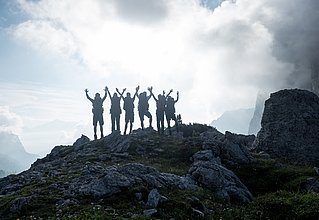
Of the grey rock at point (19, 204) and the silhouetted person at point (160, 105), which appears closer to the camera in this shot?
the grey rock at point (19, 204)

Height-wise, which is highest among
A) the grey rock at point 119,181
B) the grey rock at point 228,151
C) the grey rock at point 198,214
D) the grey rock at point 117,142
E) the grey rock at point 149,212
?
the grey rock at point 117,142

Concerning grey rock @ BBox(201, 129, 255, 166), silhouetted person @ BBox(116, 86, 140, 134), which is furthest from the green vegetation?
silhouetted person @ BBox(116, 86, 140, 134)

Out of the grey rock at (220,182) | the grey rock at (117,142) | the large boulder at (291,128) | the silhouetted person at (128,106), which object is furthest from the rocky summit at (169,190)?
the silhouetted person at (128,106)

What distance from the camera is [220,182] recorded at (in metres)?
21.9

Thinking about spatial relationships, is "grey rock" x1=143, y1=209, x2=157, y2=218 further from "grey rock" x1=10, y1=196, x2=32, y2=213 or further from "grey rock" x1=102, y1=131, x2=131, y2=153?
"grey rock" x1=102, y1=131, x2=131, y2=153

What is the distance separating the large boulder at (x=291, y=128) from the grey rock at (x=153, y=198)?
2078cm

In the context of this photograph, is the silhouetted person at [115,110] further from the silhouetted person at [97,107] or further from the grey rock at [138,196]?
the grey rock at [138,196]

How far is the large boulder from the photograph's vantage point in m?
35.3

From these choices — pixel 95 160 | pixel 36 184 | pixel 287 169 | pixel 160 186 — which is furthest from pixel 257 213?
pixel 95 160

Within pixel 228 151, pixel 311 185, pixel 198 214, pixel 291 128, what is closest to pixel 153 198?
pixel 198 214

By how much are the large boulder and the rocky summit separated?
7.77 m

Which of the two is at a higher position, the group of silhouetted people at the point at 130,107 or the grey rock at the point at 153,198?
the group of silhouetted people at the point at 130,107

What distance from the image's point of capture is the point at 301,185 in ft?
76.2

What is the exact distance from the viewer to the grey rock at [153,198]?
55.4ft
